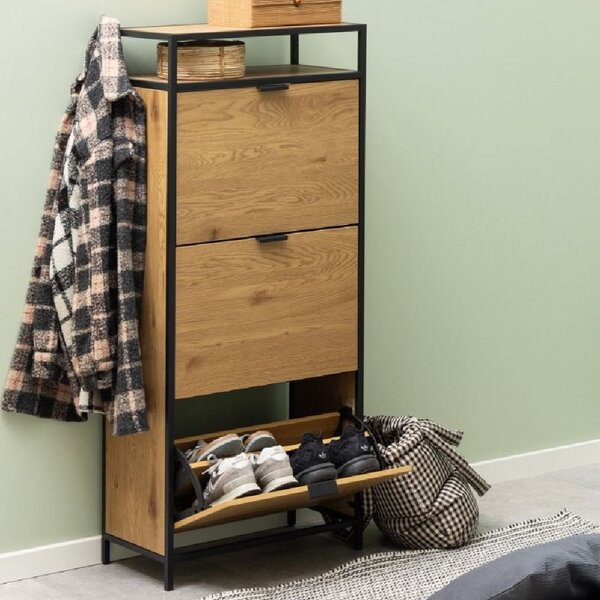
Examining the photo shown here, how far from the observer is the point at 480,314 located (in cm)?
402

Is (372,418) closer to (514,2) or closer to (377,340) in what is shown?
(377,340)

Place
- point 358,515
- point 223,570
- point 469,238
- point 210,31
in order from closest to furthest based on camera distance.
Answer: point 210,31
point 223,570
point 358,515
point 469,238

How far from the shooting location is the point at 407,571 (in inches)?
130

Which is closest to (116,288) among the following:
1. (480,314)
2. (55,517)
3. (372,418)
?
(55,517)

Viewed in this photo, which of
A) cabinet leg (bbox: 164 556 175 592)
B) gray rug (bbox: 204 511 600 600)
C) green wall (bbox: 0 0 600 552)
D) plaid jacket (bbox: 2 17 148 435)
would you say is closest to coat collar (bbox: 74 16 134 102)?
plaid jacket (bbox: 2 17 148 435)

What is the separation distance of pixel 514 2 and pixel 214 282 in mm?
1422

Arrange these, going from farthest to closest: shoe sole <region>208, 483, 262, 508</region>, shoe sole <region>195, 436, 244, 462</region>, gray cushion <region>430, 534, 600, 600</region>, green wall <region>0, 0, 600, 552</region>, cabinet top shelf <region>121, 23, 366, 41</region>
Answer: green wall <region>0, 0, 600, 552</region> < shoe sole <region>195, 436, 244, 462</region> < shoe sole <region>208, 483, 262, 508</region> < cabinet top shelf <region>121, 23, 366, 41</region> < gray cushion <region>430, 534, 600, 600</region>

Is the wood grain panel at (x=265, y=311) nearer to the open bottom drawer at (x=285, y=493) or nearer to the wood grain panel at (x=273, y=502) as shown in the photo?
the open bottom drawer at (x=285, y=493)

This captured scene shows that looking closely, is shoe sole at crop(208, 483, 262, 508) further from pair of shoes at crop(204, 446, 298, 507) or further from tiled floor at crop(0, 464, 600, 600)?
tiled floor at crop(0, 464, 600, 600)

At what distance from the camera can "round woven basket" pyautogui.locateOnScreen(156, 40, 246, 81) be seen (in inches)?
120

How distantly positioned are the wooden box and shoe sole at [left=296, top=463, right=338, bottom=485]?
1053 millimetres

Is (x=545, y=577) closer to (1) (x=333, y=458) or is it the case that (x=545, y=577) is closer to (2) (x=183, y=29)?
(1) (x=333, y=458)

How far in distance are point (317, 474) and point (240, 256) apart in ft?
1.80

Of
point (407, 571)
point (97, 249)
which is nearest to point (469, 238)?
point (407, 571)
